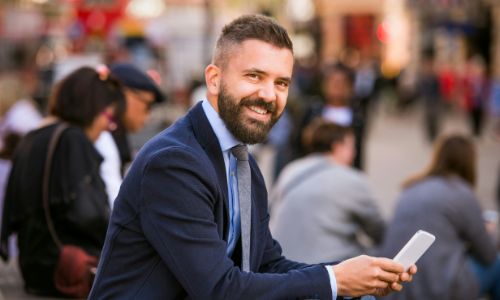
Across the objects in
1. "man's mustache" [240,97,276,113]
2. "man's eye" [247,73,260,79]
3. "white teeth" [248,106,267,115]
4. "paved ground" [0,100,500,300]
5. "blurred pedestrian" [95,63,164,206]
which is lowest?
"paved ground" [0,100,500,300]

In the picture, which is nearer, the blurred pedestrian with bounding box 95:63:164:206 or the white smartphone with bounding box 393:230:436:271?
the white smartphone with bounding box 393:230:436:271

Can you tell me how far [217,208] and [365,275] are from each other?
0.47m

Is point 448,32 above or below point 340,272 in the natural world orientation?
below

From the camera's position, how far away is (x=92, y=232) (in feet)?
16.9

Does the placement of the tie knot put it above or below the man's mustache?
below

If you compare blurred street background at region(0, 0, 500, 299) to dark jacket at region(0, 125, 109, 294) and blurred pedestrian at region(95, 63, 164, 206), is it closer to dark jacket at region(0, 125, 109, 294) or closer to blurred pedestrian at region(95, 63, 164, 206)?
dark jacket at region(0, 125, 109, 294)

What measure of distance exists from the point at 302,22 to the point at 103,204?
47.4 metres

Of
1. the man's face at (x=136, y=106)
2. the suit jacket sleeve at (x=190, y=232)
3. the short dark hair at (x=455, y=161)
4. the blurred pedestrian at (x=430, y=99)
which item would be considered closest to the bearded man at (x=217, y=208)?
the suit jacket sleeve at (x=190, y=232)

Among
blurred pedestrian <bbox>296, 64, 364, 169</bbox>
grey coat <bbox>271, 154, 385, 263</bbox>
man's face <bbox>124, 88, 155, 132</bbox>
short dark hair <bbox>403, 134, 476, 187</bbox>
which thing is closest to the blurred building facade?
blurred pedestrian <bbox>296, 64, 364, 169</bbox>

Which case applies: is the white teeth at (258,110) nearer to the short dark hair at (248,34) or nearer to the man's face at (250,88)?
the man's face at (250,88)

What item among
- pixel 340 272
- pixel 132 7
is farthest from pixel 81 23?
pixel 340 272

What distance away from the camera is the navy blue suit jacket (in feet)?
8.77

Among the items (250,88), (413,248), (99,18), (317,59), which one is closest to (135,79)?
(250,88)

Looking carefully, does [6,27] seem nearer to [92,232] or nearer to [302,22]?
[302,22]
